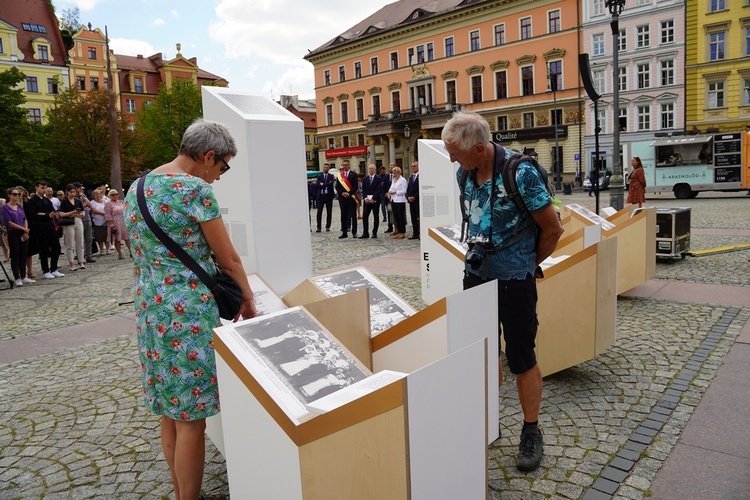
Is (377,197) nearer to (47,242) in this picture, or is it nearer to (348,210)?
(348,210)

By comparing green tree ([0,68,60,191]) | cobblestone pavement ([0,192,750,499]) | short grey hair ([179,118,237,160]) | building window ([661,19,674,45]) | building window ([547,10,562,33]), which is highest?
building window ([547,10,562,33])

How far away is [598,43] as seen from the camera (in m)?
44.2

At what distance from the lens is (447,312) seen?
2.71 m

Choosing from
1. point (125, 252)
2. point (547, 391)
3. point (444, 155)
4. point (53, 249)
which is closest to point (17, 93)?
point (125, 252)

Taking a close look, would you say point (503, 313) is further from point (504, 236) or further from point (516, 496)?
point (516, 496)

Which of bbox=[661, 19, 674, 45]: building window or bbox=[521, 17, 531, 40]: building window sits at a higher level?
bbox=[521, 17, 531, 40]: building window

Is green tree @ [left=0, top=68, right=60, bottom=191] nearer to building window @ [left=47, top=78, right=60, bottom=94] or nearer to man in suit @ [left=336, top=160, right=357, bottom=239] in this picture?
building window @ [left=47, top=78, right=60, bottom=94]

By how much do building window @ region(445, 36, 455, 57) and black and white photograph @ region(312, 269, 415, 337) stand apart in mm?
53109

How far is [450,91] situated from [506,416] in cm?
5348

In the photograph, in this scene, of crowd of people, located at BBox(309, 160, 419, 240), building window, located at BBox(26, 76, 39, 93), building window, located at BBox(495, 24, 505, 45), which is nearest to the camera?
crowd of people, located at BBox(309, 160, 419, 240)

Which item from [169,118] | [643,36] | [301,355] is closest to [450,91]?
[643,36]

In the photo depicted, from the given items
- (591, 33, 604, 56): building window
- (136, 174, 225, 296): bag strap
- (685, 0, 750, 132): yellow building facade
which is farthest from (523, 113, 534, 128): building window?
(136, 174, 225, 296): bag strap

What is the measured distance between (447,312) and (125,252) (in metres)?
14.8

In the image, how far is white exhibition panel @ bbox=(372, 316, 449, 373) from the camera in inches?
110
